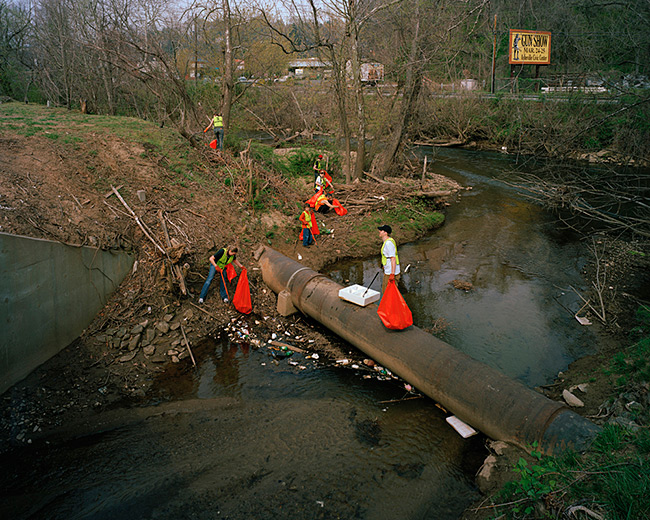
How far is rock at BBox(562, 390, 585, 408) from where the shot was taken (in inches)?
255

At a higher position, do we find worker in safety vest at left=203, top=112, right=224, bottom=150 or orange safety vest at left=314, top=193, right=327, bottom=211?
worker in safety vest at left=203, top=112, right=224, bottom=150

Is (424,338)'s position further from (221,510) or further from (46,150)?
(46,150)

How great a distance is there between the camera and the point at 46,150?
11.5 metres

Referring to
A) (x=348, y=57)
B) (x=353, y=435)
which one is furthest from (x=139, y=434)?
(x=348, y=57)

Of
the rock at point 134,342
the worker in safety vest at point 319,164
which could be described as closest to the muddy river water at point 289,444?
the rock at point 134,342

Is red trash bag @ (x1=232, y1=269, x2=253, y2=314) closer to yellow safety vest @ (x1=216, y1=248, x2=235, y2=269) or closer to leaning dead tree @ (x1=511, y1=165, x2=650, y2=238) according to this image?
yellow safety vest @ (x1=216, y1=248, x2=235, y2=269)

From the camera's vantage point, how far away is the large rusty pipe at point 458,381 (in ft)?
17.4

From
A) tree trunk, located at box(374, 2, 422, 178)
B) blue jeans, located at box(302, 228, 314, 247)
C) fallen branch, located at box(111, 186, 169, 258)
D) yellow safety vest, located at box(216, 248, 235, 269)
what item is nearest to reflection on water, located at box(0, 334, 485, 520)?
yellow safety vest, located at box(216, 248, 235, 269)

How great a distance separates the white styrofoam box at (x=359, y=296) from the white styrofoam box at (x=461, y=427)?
2.54 m

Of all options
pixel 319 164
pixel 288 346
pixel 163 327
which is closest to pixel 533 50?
pixel 319 164

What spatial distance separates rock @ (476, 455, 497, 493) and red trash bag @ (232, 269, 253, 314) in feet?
19.2

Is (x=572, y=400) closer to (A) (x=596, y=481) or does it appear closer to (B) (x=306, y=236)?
(A) (x=596, y=481)

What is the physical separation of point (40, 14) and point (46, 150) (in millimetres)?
19091

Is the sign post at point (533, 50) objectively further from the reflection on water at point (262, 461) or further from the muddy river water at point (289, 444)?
the reflection on water at point (262, 461)
